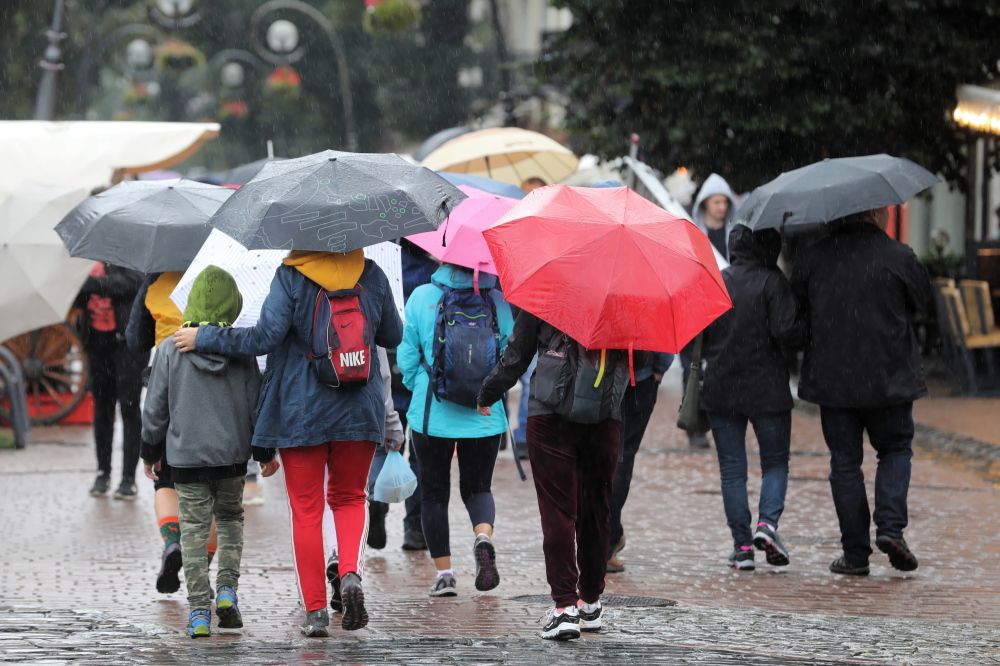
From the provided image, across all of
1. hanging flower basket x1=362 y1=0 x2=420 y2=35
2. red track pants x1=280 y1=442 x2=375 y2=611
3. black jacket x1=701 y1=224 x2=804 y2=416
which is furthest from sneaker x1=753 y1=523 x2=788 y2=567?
hanging flower basket x1=362 y1=0 x2=420 y2=35

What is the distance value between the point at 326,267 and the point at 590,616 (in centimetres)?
175

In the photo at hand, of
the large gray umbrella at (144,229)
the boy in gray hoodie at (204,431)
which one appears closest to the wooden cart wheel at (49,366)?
the large gray umbrella at (144,229)

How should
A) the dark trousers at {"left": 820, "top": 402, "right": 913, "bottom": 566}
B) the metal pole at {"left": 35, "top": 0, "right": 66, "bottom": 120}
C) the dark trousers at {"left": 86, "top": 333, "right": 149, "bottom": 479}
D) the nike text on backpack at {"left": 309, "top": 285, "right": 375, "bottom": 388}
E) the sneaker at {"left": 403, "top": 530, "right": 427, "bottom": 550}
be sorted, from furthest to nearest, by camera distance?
1. the metal pole at {"left": 35, "top": 0, "right": 66, "bottom": 120}
2. the dark trousers at {"left": 86, "top": 333, "right": 149, "bottom": 479}
3. the sneaker at {"left": 403, "top": 530, "right": 427, "bottom": 550}
4. the dark trousers at {"left": 820, "top": 402, "right": 913, "bottom": 566}
5. the nike text on backpack at {"left": 309, "top": 285, "right": 375, "bottom": 388}

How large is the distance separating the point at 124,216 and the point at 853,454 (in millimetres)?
3658

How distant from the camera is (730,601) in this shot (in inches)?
255

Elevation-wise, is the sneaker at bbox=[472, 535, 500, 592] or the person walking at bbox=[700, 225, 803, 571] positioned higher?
the person walking at bbox=[700, 225, 803, 571]

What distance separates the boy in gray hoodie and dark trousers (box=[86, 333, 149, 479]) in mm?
3546

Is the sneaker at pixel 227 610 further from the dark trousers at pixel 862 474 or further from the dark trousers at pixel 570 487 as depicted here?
the dark trousers at pixel 862 474

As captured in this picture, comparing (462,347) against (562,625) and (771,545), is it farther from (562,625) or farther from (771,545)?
(771,545)

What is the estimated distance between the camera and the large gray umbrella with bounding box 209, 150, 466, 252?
537 centimetres

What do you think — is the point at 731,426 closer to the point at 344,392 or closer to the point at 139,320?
the point at 344,392

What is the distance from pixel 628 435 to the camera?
7219mm

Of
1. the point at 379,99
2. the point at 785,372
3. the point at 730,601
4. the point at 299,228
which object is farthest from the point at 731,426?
the point at 379,99

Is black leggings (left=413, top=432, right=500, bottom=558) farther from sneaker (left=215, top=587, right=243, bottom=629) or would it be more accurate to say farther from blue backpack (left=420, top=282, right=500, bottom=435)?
sneaker (left=215, top=587, right=243, bottom=629)
